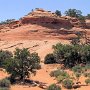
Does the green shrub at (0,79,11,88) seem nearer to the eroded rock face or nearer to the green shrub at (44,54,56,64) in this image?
the green shrub at (44,54,56,64)

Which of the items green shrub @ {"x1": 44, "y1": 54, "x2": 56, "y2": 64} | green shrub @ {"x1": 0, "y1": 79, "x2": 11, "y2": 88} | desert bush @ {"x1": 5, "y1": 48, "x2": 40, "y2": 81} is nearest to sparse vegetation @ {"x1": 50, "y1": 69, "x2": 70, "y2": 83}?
desert bush @ {"x1": 5, "y1": 48, "x2": 40, "y2": 81}

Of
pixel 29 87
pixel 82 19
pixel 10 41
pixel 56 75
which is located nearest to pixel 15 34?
pixel 10 41

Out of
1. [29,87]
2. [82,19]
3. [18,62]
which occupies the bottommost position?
[29,87]

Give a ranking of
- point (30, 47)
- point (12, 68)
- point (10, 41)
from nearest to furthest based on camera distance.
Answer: point (12, 68) → point (30, 47) → point (10, 41)

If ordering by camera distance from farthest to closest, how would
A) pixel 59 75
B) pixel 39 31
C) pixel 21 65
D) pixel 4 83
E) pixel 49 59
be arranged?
pixel 39 31
pixel 49 59
pixel 59 75
pixel 21 65
pixel 4 83

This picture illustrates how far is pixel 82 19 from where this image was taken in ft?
255

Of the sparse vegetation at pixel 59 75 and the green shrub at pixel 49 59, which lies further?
the green shrub at pixel 49 59

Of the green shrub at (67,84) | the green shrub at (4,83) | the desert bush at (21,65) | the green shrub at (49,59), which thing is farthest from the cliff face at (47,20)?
the green shrub at (4,83)

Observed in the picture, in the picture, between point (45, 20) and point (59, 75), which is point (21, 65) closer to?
point (59, 75)

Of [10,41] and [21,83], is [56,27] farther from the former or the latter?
[21,83]

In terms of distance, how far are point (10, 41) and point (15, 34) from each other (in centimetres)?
367

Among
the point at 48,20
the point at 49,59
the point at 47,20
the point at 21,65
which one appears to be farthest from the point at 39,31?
the point at 21,65

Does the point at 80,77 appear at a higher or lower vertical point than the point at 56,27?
lower

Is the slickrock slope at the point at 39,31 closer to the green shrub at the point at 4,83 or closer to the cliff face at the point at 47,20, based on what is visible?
the cliff face at the point at 47,20
